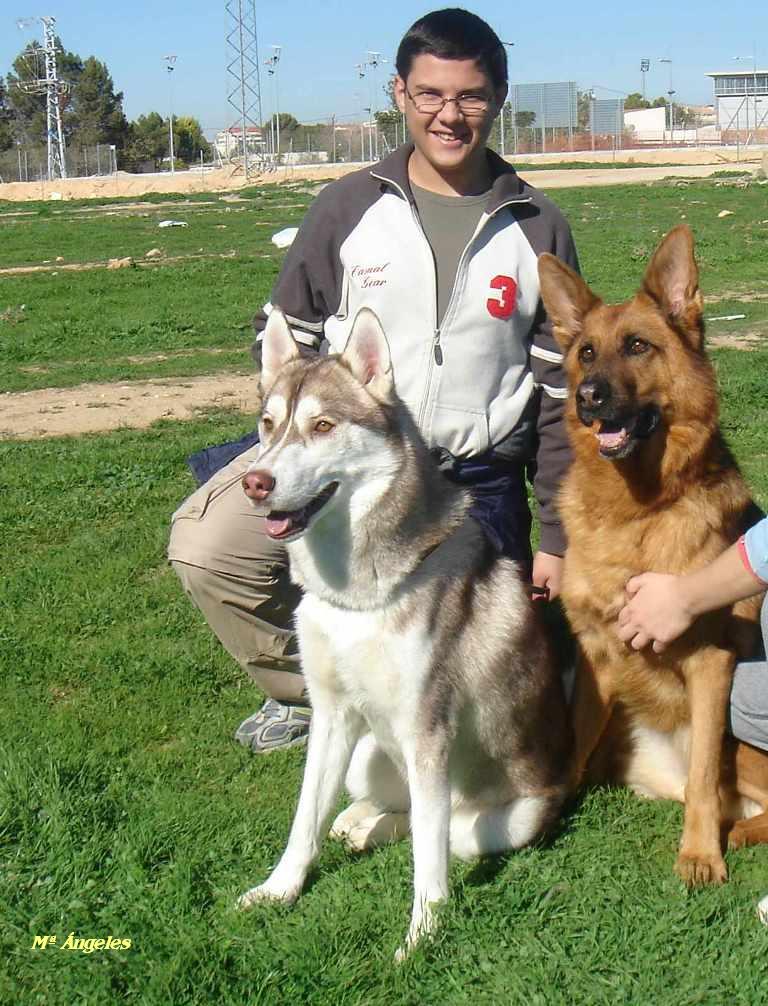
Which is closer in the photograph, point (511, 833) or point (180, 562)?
point (511, 833)

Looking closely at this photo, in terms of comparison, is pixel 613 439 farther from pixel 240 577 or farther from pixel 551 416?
pixel 240 577

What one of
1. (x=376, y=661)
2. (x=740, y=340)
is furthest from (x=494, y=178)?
(x=740, y=340)

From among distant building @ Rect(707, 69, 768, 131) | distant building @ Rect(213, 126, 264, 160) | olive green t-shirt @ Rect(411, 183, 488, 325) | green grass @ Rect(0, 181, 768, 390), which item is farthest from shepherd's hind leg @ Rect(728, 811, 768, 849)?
distant building @ Rect(707, 69, 768, 131)

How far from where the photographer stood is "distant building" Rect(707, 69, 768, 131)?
3114 inches

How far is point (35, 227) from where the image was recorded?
101 ft

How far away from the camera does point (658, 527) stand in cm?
365

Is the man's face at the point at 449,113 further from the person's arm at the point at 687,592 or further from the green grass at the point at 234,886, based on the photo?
the green grass at the point at 234,886

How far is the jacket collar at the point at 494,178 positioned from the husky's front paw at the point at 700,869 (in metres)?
2.27

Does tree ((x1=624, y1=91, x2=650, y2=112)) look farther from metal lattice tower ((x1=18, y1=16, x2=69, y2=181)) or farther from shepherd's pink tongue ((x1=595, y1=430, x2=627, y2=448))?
shepherd's pink tongue ((x1=595, y1=430, x2=627, y2=448))

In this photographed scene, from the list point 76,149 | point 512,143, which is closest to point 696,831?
point 512,143

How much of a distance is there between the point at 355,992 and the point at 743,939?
1.05m

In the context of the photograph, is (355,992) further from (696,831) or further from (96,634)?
(96,634)

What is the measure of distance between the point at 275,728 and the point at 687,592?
1.76 metres

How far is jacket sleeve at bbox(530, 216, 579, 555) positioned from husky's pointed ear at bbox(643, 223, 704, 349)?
0.38 meters
